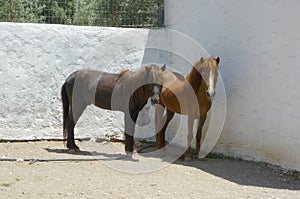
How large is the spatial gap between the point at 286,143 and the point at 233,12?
229 centimetres

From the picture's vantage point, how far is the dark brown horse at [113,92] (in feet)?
24.2

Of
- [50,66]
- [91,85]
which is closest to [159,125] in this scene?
[91,85]

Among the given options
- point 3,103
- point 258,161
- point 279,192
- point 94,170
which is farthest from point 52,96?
point 279,192

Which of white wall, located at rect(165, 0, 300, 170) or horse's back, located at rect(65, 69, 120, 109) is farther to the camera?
horse's back, located at rect(65, 69, 120, 109)

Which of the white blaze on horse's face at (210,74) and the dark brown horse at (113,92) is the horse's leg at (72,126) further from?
the white blaze on horse's face at (210,74)

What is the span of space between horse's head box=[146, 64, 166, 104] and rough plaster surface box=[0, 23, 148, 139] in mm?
2002

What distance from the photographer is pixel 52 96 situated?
8742mm

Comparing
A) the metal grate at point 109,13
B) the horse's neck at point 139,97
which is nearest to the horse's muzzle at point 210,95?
the horse's neck at point 139,97

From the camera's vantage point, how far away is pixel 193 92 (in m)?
7.50

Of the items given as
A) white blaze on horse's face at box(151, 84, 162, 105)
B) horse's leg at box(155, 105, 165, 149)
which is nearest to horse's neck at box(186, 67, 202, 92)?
white blaze on horse's face at box(151, 84, 162, 105)

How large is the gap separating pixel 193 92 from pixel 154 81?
68 centimetres

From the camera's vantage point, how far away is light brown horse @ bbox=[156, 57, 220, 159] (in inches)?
280

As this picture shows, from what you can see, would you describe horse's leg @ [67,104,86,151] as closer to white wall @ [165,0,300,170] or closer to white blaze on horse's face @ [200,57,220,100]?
white blaze on horse's face @ [200,57,220,100]

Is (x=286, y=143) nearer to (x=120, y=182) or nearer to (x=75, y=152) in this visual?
(x=120, y=182)
